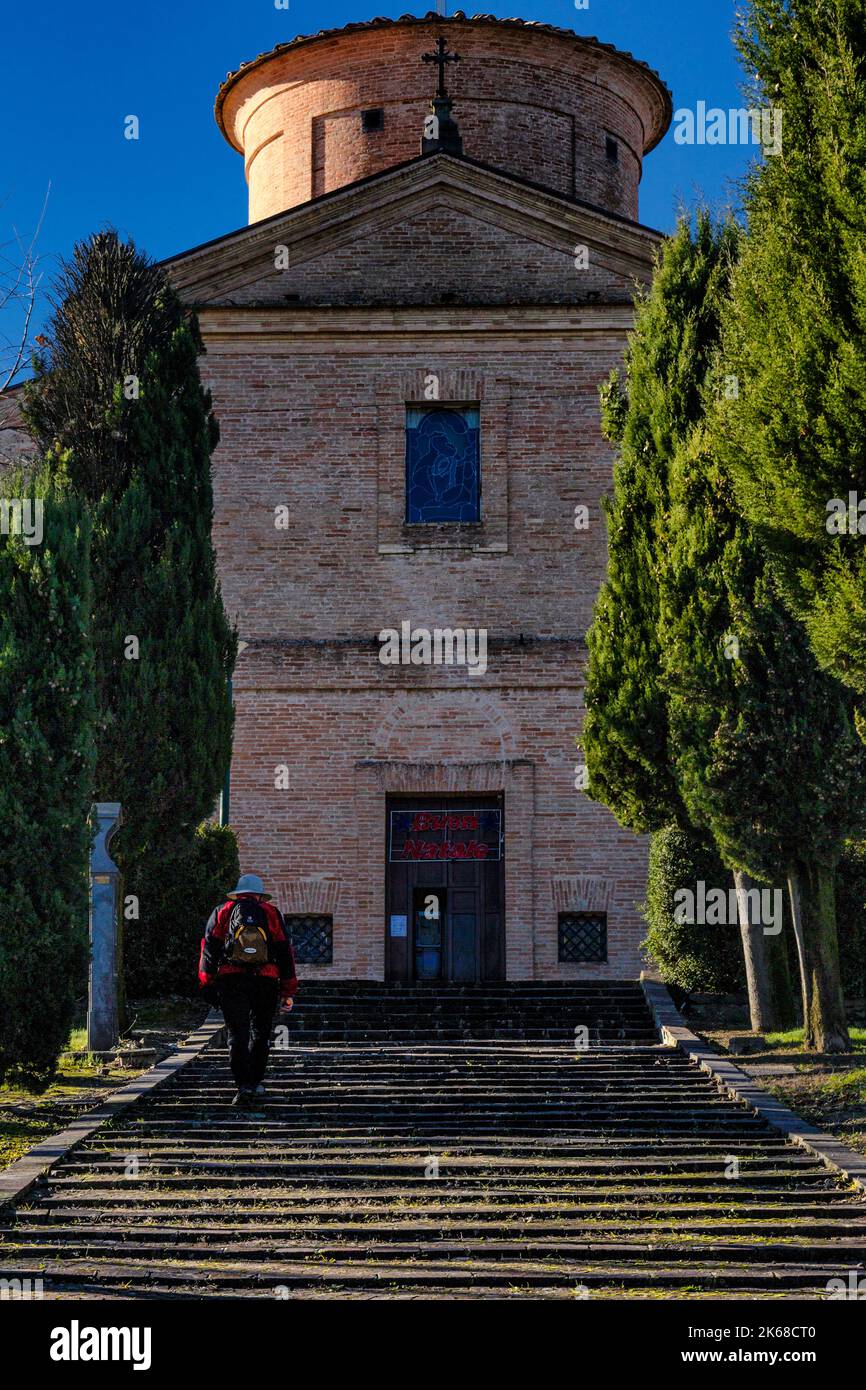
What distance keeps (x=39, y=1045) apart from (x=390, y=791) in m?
8.03

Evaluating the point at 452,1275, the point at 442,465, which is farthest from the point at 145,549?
the point at 452,1275

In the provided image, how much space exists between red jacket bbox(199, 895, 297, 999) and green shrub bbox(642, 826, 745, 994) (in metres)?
6.22

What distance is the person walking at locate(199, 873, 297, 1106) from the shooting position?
10391 millimetres

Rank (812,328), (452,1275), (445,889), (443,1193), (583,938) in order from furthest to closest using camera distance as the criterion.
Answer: (445,889) → (583,938) → (812,328) → (443,1193) → (452,1275)

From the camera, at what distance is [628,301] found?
1917 cm

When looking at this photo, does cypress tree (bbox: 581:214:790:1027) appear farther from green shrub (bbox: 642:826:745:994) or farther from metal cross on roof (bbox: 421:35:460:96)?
metal cross on roof (bbox: 421:35:460:96)

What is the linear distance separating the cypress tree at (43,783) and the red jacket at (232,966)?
0.95 meters

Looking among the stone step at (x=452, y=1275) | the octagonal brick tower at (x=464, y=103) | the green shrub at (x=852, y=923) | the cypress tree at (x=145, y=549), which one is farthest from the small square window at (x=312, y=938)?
the stone step at (x=452, y=1275)

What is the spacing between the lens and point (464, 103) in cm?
2188

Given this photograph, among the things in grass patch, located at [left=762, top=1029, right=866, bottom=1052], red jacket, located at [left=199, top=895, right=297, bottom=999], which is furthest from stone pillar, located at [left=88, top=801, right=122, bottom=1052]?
grass patch, located at [left=762, top=1029, right=866, bottom=1052]

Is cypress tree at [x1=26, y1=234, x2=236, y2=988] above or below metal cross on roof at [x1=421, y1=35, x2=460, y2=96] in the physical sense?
below

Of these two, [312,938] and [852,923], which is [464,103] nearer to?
[312,938]

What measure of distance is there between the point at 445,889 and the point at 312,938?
158 cm

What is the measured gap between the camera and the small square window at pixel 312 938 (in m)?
18.0
